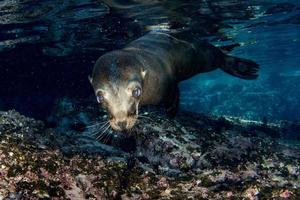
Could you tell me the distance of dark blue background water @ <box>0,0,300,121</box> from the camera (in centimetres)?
1111

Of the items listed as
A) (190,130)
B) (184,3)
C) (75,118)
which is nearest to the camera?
(190,130)

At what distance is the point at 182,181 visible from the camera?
4.30 m

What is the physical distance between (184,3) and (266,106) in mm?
30735

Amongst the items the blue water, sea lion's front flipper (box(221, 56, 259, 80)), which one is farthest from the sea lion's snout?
the blue water

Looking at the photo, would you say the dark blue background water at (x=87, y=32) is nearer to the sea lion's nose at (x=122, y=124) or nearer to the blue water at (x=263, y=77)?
the blue water at (x=263, y=77)

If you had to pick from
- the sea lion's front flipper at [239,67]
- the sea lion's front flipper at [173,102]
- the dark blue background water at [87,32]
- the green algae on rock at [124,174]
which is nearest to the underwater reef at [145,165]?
the green algae on rock at [124,174]

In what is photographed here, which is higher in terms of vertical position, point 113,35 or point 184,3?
point 184,3

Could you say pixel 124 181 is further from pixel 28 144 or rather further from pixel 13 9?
pixel 13 9

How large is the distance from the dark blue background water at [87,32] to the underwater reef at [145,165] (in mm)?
4277

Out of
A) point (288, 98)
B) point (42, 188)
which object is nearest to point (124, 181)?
point (42, 188)

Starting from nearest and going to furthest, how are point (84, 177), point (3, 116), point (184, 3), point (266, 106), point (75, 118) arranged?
point (84, 177) < point (3, 116) < point (75, 118) < point (184, 3) < point (266, 106)

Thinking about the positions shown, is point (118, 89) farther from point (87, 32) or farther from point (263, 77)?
point (263, 77)

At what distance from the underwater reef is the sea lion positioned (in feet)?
2.50

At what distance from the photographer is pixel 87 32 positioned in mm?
14156
